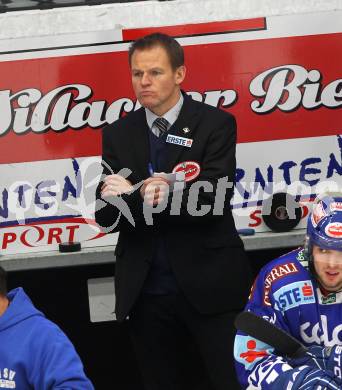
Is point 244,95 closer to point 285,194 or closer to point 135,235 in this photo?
point 285,194

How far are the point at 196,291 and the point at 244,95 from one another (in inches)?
43.7

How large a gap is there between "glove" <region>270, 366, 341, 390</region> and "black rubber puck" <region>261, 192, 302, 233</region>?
1640mm

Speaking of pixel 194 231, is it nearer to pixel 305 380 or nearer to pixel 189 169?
pixel 189 169

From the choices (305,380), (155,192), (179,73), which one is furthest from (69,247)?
(305,380)

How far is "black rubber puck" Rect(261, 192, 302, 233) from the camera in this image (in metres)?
5.50

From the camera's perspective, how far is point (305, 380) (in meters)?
3.85

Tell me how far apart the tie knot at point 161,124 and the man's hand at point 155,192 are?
0.99 feet

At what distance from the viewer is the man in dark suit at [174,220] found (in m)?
4.76

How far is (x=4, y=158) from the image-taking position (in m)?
5.43

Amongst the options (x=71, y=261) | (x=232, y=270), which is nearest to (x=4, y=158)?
(x=71, y=261)

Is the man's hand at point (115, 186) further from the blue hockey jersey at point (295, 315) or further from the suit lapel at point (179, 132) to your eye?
the blue hockey jersey at point (295, 315)

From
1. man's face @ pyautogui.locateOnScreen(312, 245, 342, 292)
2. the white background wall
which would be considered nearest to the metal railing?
the white background wall

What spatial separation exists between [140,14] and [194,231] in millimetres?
1118

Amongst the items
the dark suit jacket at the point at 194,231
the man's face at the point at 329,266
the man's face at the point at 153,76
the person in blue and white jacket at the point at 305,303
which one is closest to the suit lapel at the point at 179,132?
the dark suit jacket at the point at 194,231
